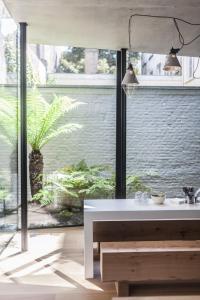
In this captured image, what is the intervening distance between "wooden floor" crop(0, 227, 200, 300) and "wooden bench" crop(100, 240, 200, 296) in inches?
5.4

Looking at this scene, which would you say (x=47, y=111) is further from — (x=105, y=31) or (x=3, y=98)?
(x=105, y=31)

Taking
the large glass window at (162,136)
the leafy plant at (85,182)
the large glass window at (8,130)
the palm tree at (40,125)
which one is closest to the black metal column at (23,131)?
the large glass window at (8,130)

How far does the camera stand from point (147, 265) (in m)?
2.84

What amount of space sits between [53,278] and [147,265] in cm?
91

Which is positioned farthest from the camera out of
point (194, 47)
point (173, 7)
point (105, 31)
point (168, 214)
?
point (194, 47)

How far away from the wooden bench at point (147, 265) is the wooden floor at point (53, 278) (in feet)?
0.45

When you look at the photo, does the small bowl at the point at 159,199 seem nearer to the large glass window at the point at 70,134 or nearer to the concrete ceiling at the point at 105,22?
the large glass window at the point at 70,134

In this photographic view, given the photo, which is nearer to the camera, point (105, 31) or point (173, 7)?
point (173, 7)

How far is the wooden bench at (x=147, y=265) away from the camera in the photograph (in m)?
2.81

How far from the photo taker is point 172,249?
2928 mm

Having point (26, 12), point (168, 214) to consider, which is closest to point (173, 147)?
point (168, 214)

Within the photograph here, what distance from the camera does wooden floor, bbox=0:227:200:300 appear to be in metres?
2.82

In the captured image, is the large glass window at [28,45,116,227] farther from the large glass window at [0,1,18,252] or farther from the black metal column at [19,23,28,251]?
the black metal column at [19,23,28,251]

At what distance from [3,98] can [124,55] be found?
1.77 meters
